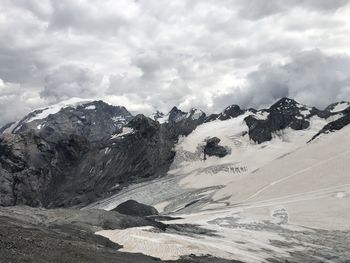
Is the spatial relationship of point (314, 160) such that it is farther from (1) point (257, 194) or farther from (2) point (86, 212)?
(2) point (86, 212)

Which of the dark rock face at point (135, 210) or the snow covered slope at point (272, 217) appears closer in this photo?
the snow covered slope at point (272, 217)

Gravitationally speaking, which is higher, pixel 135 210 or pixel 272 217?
pixel 135 210

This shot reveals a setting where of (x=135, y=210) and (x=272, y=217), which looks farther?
(x=135, y=210)

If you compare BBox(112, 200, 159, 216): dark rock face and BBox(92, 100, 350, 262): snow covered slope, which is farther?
BBox(112, 200, 159, 216): dark rock face

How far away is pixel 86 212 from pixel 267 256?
25.3m

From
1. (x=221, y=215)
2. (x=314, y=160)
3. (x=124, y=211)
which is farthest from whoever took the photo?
(x=314, y=160)

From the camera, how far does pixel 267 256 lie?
6481 centimetres

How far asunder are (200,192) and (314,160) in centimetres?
4154

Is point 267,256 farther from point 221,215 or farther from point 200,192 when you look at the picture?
point 200,192

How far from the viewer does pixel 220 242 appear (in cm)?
7150

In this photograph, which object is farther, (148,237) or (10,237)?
(148,237)

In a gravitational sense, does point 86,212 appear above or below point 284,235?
above

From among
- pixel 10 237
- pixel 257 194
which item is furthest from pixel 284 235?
pixel 257 194

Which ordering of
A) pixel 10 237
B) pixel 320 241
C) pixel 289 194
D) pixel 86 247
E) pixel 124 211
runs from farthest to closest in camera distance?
pixel 289 194 < pixel 124 211 < pixel 320 241 < pixel 86 247 < pixel 10 237
